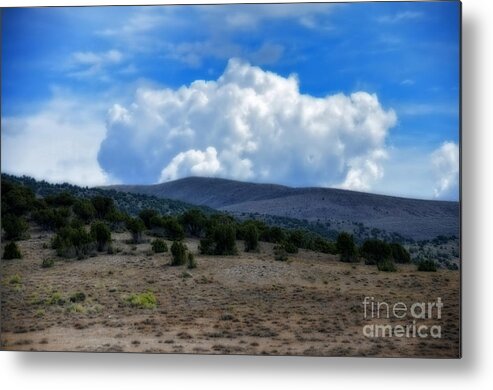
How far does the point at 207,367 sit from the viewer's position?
7.92 m

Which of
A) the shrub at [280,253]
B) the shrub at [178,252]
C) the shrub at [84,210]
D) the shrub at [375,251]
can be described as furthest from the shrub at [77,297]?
the shrub at [375,251]

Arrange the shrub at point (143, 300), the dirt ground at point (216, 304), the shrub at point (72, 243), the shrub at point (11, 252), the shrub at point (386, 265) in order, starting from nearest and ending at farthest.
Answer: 1. the dirt ground at point (216, 304)
2. the shrub at point (386, 265)
3. the shrub at point (143, 300)
4. the shrub at point (11, 252)
5. the shrub at point (72, 243)

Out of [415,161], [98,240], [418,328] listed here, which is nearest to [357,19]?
[415,161]

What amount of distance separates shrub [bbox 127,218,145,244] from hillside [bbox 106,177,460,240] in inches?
18.1

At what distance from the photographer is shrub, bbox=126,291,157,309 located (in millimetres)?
8188

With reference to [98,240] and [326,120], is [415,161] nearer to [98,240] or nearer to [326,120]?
[326,120]

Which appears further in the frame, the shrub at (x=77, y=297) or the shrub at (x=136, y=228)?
the shrub at (x=136, y=228)

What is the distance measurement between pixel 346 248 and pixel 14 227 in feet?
14.9

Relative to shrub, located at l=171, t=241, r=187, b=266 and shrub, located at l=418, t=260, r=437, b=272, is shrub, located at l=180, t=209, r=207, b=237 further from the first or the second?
shrub, located at l=418, t=260, r=437, b=272

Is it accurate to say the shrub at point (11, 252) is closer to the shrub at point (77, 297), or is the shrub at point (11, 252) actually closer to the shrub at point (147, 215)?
the shrub at point (77, 297)

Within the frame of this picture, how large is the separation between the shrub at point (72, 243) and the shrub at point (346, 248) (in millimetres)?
3451

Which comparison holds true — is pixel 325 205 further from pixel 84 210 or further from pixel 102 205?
pixel 84 210

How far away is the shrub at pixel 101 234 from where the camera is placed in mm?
8812

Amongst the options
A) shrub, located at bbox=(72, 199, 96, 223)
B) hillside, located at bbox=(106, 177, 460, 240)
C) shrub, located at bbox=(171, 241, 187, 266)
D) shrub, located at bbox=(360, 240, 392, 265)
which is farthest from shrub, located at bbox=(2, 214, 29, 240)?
shrub, located at bbox=(360, 240, 392, 265)
